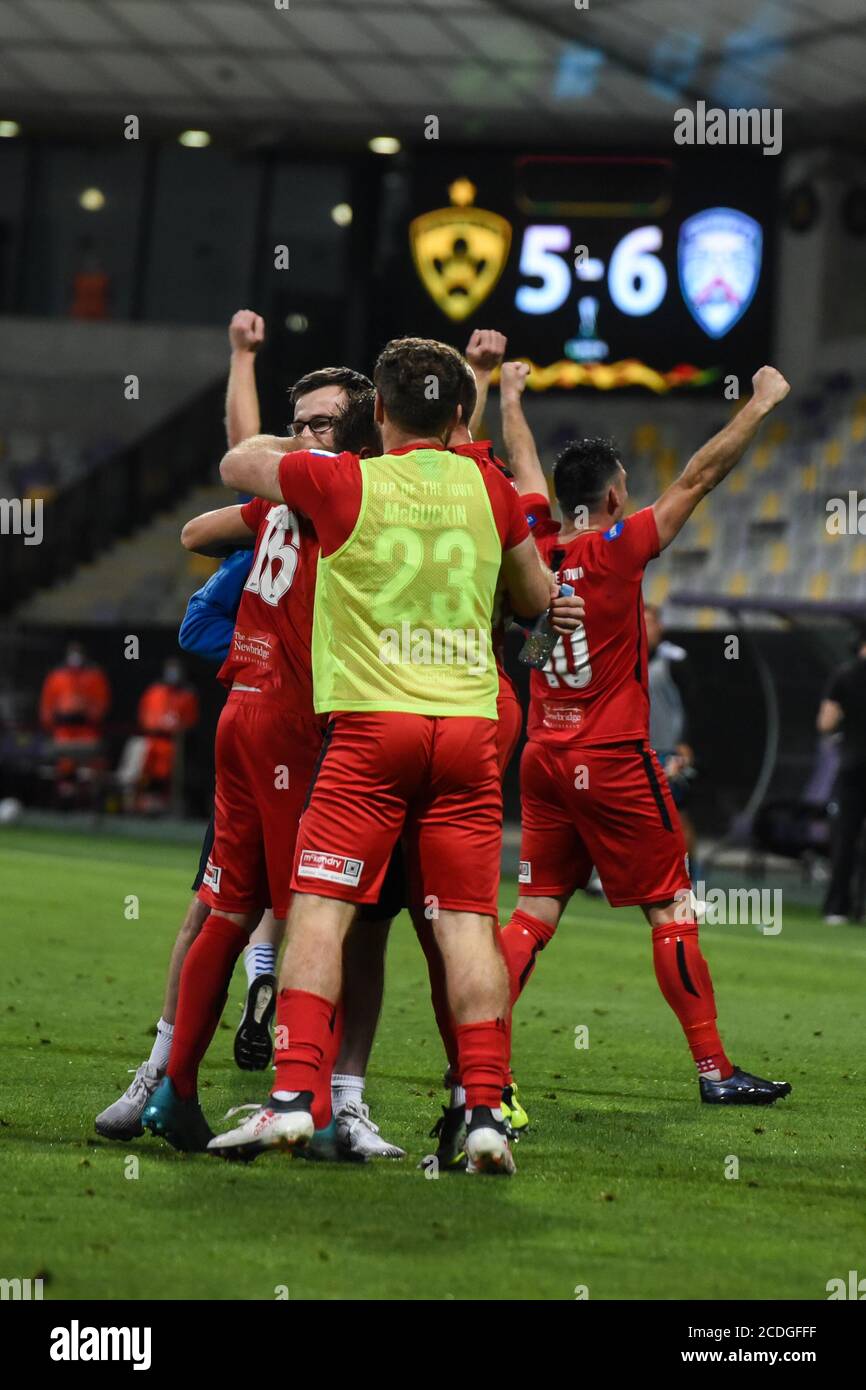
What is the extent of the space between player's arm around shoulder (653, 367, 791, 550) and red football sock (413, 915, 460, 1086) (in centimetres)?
166

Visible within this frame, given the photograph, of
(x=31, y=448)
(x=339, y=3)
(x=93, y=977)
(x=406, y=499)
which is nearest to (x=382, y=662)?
(x=406, y=499)

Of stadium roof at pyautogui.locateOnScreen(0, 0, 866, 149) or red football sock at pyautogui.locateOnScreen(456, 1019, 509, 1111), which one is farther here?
stadium roof at pyautogui.locateOnScreen(0, 0, 866, 149)

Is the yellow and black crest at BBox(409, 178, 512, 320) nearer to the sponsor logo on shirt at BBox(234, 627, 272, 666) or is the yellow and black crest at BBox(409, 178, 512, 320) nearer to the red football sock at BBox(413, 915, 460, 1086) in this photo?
the sponsor logo on shirt at BBox(234, 627, 272, 666)

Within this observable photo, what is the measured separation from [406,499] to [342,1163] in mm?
1745

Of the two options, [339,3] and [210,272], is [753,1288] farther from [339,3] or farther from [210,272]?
[210,272]

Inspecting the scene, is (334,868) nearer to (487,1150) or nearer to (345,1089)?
(487,1150)

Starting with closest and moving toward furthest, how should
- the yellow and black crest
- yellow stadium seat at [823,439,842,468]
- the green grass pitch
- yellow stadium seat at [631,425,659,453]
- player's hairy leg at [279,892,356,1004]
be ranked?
the green grass pitch < player's hairy leg at [279,892,356,1004] < the yellow and black crest < yellow stadium seat at [823,439,842,468] < yellow stadium seat at [631,425,659,453]

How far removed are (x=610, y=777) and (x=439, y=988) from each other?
160 centimetres

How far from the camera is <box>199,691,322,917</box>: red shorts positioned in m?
5.53

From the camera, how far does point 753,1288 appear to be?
4.13 meters

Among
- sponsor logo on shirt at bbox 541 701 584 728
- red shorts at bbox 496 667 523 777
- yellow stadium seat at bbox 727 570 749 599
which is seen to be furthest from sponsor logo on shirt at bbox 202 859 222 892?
yellow stadium seat at bbox 727 570 749 599

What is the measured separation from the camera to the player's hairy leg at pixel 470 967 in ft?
16.9

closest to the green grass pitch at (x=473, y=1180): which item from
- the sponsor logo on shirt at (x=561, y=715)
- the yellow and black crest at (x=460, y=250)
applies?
the sponsor logo on shirt at (x=561, y=715)

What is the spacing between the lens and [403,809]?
515 centimetres
